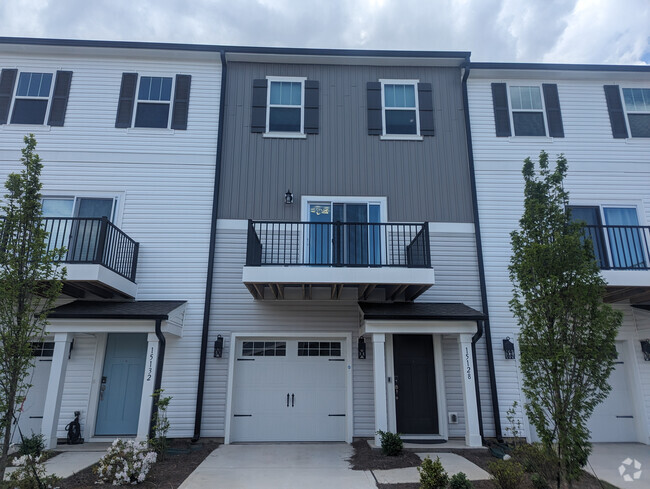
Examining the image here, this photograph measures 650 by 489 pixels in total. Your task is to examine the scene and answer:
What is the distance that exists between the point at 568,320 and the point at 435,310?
362 centimetres

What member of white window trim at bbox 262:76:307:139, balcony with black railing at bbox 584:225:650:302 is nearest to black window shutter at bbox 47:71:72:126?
white window trim at bbox 262:76:307:139

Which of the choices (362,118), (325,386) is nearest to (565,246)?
(325,386)

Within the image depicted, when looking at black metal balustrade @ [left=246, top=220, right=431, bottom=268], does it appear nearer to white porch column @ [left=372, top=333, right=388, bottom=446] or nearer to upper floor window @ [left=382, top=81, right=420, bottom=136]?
white porch column @ [left=372, top=333, right=388, bottom=446]

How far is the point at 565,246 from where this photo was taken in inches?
205

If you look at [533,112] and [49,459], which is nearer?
[49,459]

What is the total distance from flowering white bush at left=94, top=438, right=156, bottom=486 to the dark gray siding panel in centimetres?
536

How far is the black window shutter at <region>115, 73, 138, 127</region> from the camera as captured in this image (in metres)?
10.2

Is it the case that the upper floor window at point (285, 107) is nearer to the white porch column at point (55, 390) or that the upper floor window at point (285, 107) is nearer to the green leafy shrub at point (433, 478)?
the white porch column at point (55, 390)

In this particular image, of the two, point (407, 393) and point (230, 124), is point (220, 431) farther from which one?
point (230, 124)

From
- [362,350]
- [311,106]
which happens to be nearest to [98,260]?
[362,350]

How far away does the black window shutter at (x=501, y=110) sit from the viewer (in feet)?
35.1

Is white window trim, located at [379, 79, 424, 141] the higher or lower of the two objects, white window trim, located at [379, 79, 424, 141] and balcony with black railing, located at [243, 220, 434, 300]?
the higher

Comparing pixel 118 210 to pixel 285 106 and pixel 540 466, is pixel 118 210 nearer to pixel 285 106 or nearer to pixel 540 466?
pixel 285 106

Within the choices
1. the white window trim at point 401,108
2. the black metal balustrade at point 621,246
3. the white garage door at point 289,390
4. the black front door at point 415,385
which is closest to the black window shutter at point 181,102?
the white window trim at point 401,108
